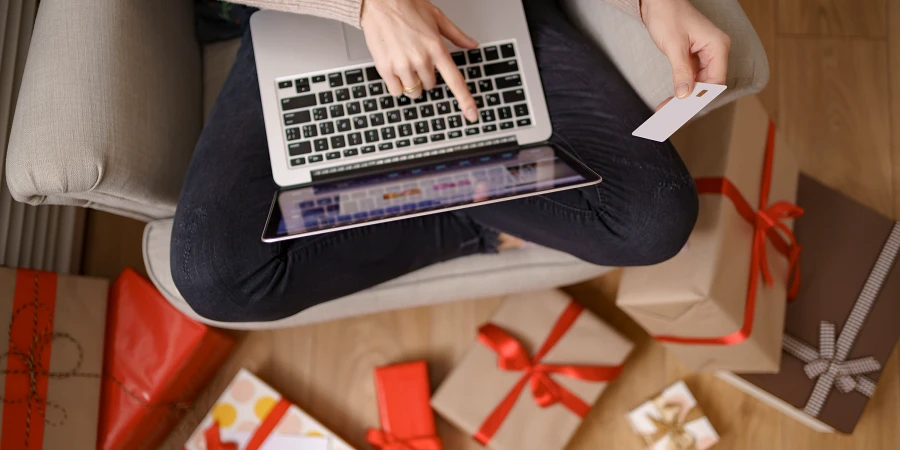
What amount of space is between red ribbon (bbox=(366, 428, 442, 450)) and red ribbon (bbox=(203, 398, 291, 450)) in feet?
0.57

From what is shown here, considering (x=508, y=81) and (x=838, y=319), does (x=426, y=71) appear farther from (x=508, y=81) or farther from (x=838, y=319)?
(x=838, y=319)

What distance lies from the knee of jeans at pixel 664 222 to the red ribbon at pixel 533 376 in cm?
33

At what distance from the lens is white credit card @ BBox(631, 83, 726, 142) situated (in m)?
0.65

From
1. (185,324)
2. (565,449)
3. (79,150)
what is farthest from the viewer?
(565,449)

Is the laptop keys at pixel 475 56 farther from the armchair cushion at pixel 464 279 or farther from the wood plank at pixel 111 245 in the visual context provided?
the wood plank at pixel 111 245

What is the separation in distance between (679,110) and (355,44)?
44cm

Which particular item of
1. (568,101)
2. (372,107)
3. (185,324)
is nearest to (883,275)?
(568,101)

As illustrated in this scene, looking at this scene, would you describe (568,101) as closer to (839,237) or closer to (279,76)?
(279,76)

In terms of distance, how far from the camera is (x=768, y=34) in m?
1.42

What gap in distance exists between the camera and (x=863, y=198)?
1.34m

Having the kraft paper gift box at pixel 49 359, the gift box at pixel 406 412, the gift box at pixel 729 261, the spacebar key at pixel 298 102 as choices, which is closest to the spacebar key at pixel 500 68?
the spacebar key at pixel 298 102

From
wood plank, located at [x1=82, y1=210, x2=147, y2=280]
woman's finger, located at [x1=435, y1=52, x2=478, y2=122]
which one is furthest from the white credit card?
wood plank, located at [x1=82, y1=210, x2=147, y2=280]

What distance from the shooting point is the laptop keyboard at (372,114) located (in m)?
0.83

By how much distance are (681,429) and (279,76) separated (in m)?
0.99
